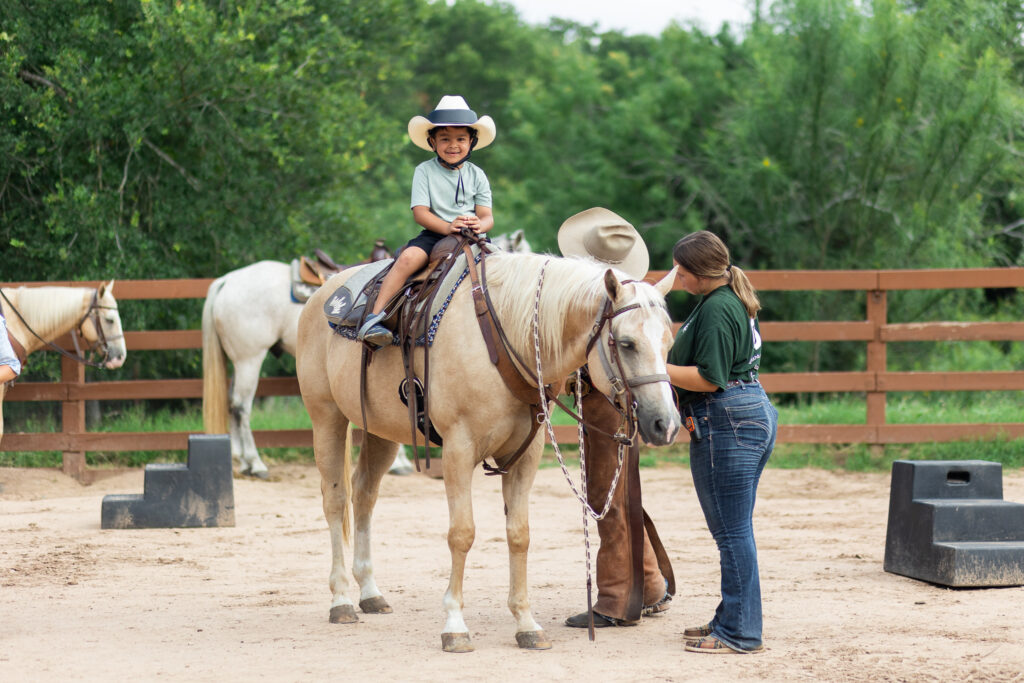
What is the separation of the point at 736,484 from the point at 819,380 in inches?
224

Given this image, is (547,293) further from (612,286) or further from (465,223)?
(465,223)

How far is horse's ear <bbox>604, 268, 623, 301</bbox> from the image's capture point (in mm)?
4035

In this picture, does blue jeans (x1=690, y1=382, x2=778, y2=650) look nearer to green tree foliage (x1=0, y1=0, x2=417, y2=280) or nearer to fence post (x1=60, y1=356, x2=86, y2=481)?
fence post (x1=60, y1=356, x2=86, y2=481)

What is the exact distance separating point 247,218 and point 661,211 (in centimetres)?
731

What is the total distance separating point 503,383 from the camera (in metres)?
4.51

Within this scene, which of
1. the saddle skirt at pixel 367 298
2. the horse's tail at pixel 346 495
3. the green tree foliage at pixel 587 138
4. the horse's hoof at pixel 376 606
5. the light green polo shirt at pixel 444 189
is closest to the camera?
the saddle skirt at pixel 367 298

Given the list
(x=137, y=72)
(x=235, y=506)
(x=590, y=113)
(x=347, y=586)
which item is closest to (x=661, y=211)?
(x=590, y=113)

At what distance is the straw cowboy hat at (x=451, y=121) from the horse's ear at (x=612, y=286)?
1230 millimetres

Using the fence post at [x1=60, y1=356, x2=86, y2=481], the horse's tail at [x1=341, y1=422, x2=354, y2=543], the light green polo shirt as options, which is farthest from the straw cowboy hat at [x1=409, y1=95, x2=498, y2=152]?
the fence post at [x1=60, y1=356, x2=86, y2=481]

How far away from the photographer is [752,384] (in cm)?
451

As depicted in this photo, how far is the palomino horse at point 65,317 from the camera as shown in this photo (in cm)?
864

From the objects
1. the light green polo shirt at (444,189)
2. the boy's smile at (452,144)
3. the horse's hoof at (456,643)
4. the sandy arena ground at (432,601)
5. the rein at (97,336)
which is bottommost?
the sandy arena ground at (432,601)

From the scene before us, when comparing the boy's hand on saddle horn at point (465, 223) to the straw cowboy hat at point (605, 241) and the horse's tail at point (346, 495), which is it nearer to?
the straw cowboy hat at point (605, 241)

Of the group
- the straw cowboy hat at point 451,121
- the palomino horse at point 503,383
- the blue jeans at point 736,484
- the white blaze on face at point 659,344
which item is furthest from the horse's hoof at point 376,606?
the straw cowboy hat at point 451,121
